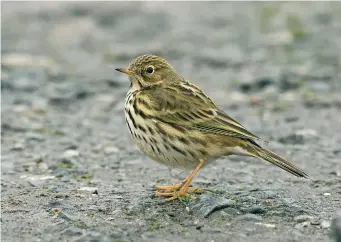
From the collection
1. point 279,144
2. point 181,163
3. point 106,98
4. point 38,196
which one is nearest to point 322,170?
point 279,144

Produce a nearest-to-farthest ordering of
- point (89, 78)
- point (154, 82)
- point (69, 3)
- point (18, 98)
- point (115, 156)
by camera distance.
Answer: point (154, 82) < point (115, 156) < point (18, 98) < point (89, 78) < point (69, 3)

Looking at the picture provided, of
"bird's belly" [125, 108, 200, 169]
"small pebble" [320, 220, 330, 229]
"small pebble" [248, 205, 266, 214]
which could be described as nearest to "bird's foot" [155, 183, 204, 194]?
"bird's belly" [125, 108, 200, 169]

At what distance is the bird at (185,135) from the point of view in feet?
23.4

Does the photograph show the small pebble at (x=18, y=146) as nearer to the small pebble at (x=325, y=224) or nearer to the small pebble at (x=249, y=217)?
the small pebble at (x=249, y=217)

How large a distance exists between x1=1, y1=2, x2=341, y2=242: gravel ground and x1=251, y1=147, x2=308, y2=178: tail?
0.34 m

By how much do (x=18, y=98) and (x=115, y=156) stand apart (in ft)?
9.81

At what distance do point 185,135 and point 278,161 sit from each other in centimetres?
93

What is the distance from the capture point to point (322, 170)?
8.60m

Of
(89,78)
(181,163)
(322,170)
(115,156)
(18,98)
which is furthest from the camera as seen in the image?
(89,78)

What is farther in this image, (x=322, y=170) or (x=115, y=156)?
(x=115, y=156)

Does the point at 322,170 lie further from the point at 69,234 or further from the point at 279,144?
the point at 69,234

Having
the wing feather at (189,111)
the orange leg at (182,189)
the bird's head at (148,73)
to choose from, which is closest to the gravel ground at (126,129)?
the orange leg at (182,189)

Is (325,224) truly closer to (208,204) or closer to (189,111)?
(208,204)

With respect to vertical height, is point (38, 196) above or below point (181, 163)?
below
